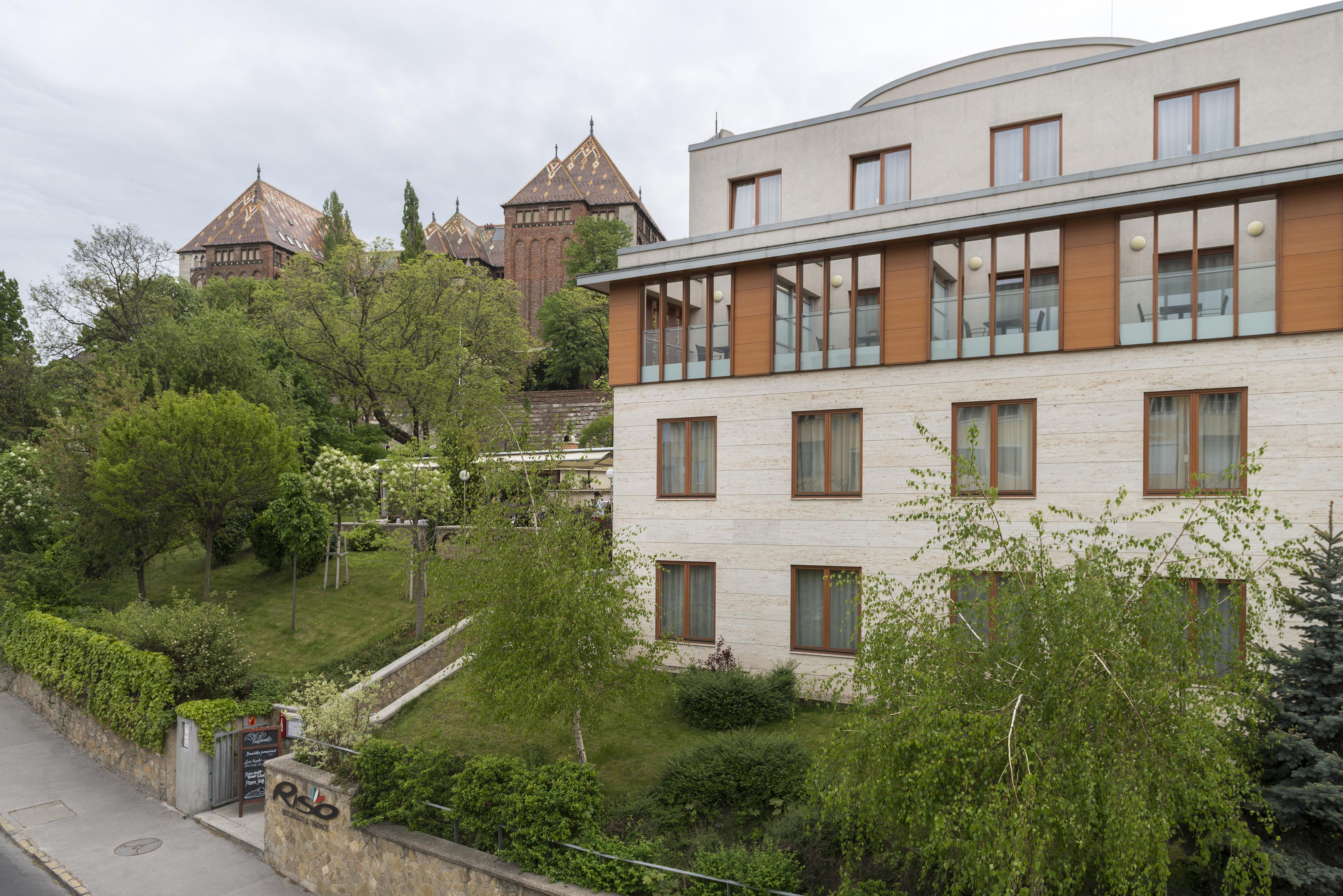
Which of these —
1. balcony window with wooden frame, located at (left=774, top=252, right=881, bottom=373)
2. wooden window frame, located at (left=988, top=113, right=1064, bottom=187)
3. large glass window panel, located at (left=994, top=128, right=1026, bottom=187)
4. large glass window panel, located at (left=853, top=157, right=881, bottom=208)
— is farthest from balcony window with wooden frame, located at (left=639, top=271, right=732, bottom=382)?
large glass window panel, located at (left=994, top=128, right=1026, bottom=187)

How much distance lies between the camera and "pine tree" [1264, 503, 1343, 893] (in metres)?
7.46

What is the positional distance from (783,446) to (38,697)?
21816mm

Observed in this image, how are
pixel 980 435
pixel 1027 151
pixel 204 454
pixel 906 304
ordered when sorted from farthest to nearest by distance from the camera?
pixel 204 454, pixel 1027 151, pixel 906 304, pixel 980 435

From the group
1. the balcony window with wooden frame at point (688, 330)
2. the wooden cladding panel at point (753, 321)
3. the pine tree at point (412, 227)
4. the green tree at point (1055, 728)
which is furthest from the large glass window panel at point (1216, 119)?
the pine tree at point (412, 227)

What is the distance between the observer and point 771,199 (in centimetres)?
2081

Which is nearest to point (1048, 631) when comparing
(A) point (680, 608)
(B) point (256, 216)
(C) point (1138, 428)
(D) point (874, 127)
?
(C) point (1138, 428)

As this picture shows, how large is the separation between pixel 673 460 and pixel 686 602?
10.7 feet

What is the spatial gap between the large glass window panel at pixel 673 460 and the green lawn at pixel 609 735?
447cm

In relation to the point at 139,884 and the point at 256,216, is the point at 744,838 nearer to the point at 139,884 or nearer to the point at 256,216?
the point at 139,884

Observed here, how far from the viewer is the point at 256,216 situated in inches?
3607

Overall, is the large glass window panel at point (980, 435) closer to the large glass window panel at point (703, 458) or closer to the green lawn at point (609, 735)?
the large glass window panel at point (703, 458)

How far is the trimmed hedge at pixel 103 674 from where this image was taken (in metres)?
16.9

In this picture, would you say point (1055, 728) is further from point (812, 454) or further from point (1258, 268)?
point (1258, 268)

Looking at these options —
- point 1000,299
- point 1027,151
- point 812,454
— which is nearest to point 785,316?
point 812,454
